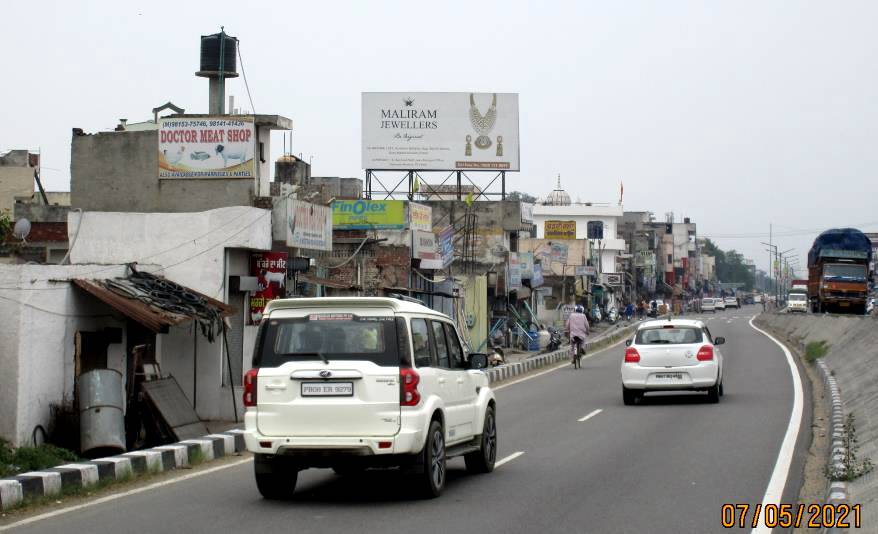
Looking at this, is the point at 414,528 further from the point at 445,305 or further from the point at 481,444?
the point at 445,305

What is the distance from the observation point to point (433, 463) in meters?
10.8

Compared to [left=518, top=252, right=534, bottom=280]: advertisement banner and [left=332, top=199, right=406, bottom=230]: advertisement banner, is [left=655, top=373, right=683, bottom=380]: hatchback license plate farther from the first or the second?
[left=518, top=252, right=534, bottom=280]: advertisement banner

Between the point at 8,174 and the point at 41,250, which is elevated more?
the point at 8,174

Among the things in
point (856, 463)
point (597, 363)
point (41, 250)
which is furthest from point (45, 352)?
point (597, 363)

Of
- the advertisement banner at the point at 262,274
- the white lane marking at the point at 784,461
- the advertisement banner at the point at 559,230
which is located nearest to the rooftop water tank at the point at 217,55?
the advertisement banner at the point at 262,274

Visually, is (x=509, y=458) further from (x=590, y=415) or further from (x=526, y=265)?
(x=526, y=265)

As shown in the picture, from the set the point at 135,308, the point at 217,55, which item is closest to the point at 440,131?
the point at 217,55

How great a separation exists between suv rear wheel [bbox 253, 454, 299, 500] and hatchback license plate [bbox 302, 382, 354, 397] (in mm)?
802

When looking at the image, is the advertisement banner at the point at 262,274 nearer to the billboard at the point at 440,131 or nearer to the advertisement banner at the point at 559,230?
the billboard at the point at 440,131

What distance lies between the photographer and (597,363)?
38.2m

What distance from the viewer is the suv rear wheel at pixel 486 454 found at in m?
12.8

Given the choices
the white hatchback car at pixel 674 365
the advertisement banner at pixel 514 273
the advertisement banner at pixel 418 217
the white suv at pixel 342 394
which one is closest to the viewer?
the white suv at pixel 342 394

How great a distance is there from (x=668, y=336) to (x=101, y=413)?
11239mm

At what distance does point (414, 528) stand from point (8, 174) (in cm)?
4513
